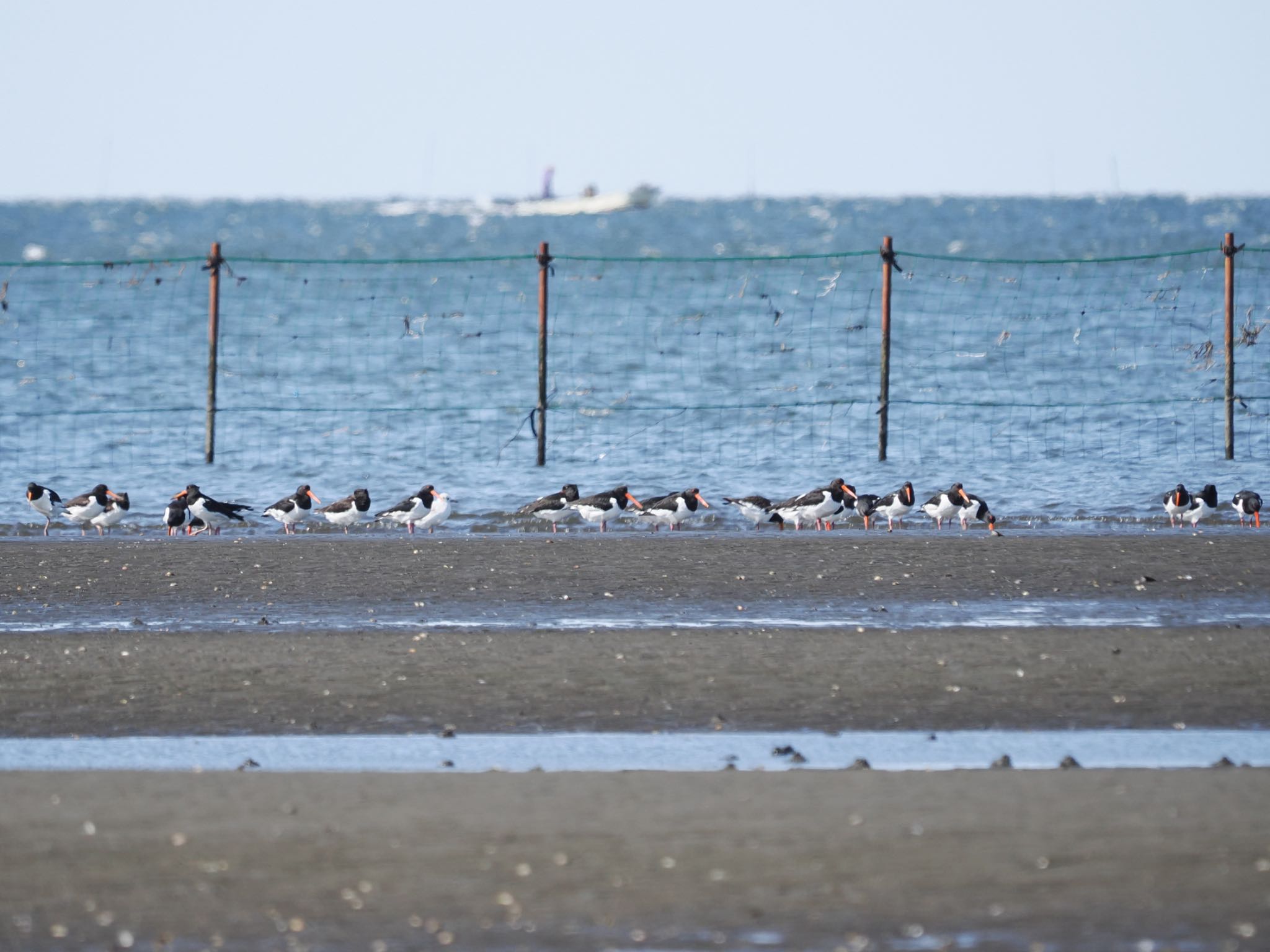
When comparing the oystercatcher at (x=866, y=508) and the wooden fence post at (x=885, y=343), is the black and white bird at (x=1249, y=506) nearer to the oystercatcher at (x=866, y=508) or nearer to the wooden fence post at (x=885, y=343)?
the oystercatcher at (x=866, y=508)

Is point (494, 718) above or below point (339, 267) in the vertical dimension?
below

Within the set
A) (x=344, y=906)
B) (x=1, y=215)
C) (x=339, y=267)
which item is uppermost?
(x=1, y=215)

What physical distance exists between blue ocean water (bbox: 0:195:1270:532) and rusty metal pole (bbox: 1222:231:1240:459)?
0.24 metres

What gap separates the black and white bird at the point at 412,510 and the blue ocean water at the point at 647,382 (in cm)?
65

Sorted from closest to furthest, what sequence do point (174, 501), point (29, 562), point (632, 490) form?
1. point (29, 562)
2. point (174, 501)
3. point (632, 490)

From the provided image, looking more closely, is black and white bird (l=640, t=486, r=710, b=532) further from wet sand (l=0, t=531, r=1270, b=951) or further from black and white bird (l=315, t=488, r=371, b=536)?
wet sand (l=0, t=531, r=1270, b=951)

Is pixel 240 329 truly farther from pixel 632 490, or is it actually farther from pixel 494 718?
pixel 494 718

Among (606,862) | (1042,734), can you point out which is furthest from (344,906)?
(1042,734)

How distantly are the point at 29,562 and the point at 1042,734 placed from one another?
825 cm

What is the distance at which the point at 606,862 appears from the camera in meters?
5.05

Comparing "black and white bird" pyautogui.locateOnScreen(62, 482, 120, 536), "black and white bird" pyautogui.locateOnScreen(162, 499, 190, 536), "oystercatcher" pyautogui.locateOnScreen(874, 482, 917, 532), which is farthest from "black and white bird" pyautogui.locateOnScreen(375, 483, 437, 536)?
"oystercatcher" pyautogui.locateOnScreen(874, 482, 917, 532)

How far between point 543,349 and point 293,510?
3.75m

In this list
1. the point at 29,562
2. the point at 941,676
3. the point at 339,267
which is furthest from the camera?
the point at 339,267

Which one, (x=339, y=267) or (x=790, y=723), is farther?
(x=339, y=267)
